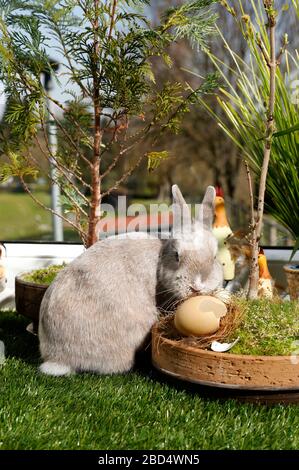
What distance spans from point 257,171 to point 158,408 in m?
0.91

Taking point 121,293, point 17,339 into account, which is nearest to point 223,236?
point 121,293

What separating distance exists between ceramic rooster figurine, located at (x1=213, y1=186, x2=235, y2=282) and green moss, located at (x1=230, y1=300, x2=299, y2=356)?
39 cm

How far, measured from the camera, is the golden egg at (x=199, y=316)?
141cm

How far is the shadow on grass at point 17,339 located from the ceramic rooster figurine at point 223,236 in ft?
2.13

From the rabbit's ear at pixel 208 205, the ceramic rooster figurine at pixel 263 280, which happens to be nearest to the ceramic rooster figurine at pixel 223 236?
the ceramic rooster figurine at pixel 263 280

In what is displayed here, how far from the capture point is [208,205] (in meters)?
1.61

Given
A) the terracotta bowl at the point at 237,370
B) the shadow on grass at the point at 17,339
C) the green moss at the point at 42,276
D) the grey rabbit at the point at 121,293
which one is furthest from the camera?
the green moss at the point at 42,276

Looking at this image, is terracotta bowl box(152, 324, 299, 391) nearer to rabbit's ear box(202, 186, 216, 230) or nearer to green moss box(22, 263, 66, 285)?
rabbit's ear box(202, 186, 216, 230)

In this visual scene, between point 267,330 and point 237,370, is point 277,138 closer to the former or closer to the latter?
point 267,330

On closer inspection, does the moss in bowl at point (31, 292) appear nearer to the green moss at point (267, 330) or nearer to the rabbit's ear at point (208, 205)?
the rabbit's ear at point (208, 205)

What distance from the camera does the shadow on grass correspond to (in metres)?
1.79

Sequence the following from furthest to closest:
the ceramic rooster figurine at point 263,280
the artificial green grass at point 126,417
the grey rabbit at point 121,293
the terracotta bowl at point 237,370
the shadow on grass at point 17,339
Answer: the ceramic rooster figurine at point 263,280, the shadow on grass at point 17,339, the grey rabbit at point 121,293, the terracotta bowl at point 237,370, the artificial green grass at point 126,417

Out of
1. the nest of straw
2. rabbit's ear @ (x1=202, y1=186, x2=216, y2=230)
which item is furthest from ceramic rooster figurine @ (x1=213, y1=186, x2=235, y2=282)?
the nest of straw
